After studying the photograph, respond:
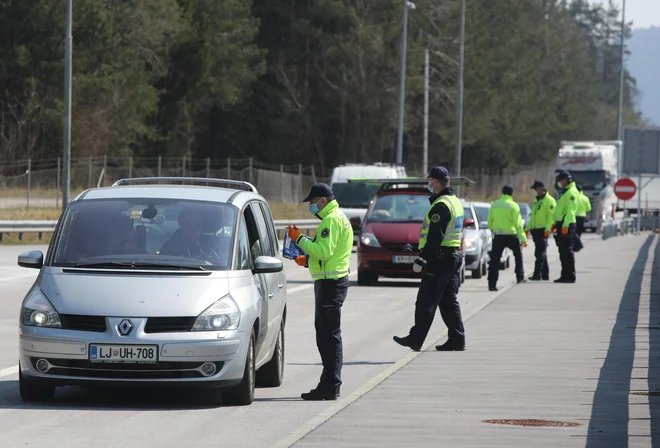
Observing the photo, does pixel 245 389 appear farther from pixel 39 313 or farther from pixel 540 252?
pixel 540 252

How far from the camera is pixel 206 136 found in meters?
85.3

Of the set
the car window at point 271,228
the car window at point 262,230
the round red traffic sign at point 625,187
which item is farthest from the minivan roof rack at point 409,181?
the round red traffic sign at point 625,187

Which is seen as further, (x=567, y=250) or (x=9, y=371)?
(x=567, y=250)

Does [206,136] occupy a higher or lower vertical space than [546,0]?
lower

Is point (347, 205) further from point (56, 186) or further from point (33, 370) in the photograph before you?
point (33, 370)

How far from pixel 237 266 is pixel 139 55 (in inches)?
2427

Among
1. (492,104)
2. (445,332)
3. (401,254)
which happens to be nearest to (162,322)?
(445,332)

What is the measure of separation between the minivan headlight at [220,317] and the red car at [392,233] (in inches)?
570

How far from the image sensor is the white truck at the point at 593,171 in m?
66.7

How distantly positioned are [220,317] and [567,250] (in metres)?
18.0

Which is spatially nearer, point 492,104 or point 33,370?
point 33,370

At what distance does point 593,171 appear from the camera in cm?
6750

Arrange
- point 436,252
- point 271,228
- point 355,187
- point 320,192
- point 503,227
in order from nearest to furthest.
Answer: point 320,192 < point 271,228 < point 436,252 < point 503,227 < point 355,187

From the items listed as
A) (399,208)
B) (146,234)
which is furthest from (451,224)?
(399,208)
